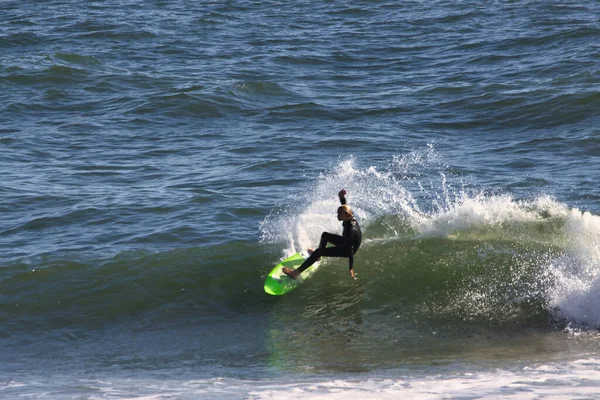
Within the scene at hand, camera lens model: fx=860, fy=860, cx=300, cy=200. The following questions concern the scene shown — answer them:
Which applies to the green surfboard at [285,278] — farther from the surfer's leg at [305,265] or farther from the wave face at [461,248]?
the wave face at [461,248]

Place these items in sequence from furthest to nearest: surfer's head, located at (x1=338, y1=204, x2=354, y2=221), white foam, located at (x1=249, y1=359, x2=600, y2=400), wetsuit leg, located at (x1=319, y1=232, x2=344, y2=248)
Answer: wetsuit leg, located at (x1=319, y1=232, x2=344, y2=248) → surfer's head, located at (x1=338, y1=204, x2=354, y2=221) → white foam, located at (x1=249, y1=359, x2=600, y2=400)

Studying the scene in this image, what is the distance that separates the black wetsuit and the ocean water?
0.67 meters

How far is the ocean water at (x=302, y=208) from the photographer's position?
1168 centimetres

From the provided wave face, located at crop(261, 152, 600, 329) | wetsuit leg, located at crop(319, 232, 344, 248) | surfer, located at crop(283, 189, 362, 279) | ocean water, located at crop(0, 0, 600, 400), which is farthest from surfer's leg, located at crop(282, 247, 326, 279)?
wave face, located at crop(261, 152, 600, 329)

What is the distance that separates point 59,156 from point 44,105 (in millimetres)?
5338

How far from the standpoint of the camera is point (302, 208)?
1717 centimetres

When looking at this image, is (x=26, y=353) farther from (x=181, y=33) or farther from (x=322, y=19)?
(x=322, y=19)

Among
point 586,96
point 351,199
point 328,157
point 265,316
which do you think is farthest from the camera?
point 586,96

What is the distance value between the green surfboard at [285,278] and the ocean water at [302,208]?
0.25 metres

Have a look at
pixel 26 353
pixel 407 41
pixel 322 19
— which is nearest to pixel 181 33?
pixel 322 19

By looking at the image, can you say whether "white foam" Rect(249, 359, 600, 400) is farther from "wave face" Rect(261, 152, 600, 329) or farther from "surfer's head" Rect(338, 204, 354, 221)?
"surfer's head" Rect(338, 204, 354, 221)

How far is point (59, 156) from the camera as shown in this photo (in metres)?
21.6

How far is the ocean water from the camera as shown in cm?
1168

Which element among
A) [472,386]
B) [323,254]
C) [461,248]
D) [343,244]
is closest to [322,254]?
[323,254]
